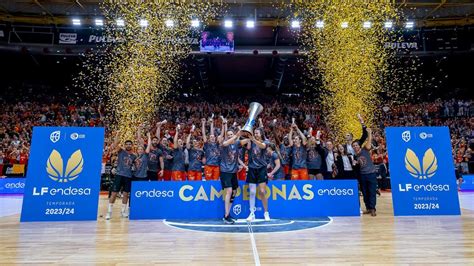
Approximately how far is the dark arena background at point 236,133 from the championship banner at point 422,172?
3 cm

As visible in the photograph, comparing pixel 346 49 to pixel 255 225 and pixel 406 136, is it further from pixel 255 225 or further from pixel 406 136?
pixel 255 225

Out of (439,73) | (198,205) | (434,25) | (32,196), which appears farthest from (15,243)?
(439,73)

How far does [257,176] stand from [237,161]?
1.76 ft

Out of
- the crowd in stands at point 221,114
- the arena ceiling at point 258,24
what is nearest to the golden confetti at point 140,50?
the arena ceiling at point 258,24

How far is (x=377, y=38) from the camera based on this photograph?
77.2 feet

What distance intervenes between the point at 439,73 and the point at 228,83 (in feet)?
58.3

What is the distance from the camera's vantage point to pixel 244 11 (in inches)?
894

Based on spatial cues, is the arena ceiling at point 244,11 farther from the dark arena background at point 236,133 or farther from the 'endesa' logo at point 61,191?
the 'endesa' logo at point 61,191

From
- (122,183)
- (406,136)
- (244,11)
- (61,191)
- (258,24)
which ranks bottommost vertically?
(61,191)

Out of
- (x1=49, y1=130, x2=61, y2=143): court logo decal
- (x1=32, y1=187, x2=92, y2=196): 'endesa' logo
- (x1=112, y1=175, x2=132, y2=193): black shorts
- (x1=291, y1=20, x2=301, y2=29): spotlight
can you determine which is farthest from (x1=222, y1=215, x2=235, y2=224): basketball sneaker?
(x1=291, y1=20, x2=301, y2=29): spotlight

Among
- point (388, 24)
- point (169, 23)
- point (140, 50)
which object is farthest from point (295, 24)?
point (140, 50)

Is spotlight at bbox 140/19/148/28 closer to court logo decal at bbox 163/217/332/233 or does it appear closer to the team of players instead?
the team of players

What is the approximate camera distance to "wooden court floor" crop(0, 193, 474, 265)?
4117 mm

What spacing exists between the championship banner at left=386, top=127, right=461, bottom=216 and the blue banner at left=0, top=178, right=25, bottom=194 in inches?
600
